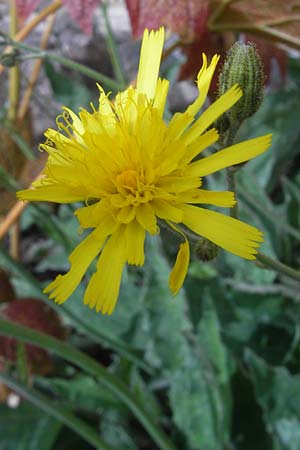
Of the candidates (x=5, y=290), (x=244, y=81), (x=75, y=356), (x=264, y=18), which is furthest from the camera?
(x=5, y=290)

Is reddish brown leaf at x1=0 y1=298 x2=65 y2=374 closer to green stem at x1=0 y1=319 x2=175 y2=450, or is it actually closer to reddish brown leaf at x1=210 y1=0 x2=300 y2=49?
green stem at x1=0 y1=319 x2=175 y2=450

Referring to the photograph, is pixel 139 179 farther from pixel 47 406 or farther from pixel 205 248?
pixel 47 406

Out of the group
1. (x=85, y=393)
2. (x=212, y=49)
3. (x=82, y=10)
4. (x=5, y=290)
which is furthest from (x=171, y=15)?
(x=85, y=393)

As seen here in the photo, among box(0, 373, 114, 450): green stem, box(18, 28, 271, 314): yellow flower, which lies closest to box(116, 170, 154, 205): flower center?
box(18, 28, 271, 314): yellow flower

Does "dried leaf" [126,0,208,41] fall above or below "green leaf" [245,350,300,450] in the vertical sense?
above

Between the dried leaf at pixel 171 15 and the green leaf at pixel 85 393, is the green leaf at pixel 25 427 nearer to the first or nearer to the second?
the green leaf at pixel 85 393

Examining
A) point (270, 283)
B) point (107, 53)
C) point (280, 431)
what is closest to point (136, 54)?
point (107, 53)

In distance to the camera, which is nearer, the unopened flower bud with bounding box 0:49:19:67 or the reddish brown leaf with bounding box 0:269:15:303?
the unopened flower bud with bounding box 0:49:19:67

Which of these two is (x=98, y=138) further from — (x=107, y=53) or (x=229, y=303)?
(x=107, y=53)
